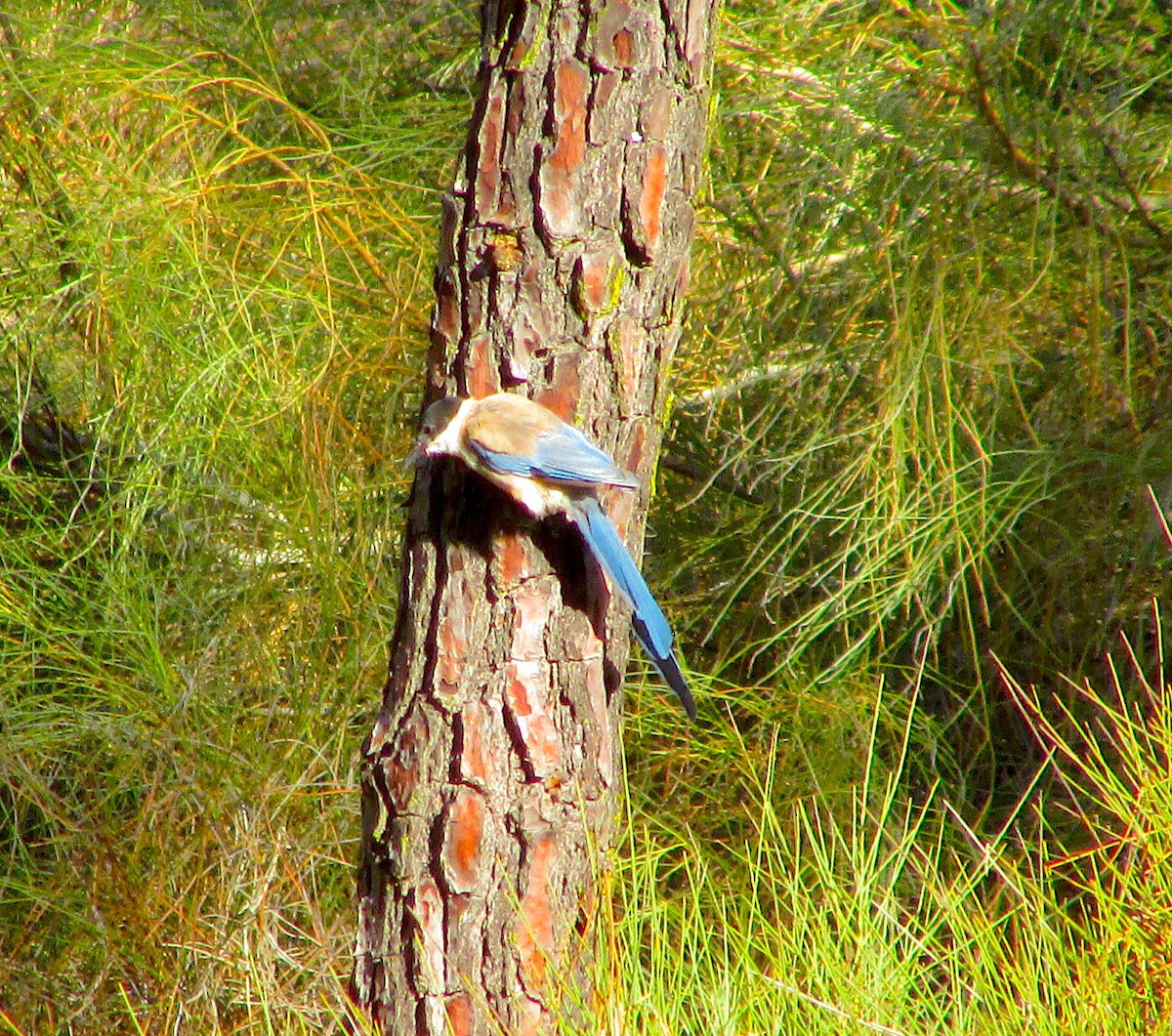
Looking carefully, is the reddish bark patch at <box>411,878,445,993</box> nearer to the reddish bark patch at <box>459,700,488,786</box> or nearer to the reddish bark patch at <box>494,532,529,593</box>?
the reddish bark patch at <box>459,700,488,786</box>

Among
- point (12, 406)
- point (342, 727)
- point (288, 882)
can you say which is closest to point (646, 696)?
point (342, 727)

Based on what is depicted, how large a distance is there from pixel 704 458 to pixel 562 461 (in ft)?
4.40

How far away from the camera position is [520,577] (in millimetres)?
1294

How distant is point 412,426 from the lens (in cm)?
230

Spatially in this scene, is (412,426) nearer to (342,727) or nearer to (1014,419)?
(342,727)

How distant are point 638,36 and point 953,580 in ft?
3.10

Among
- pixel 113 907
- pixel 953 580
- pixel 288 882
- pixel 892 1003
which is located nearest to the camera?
pixel 892 1003

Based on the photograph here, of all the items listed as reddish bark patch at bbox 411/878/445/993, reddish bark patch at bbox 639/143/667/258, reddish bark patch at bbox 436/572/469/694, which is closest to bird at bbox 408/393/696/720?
reddish bark patch at bbox 436/572/469/694

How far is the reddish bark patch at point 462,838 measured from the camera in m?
1.29

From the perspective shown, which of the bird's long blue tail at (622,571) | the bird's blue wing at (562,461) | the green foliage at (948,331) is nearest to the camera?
the bird's blue wing at (562,461)

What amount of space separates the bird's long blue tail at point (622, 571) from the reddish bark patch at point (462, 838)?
0.83 feet

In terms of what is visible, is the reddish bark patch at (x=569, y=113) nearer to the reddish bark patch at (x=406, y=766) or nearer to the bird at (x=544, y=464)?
the bird at (x=544, y=464)

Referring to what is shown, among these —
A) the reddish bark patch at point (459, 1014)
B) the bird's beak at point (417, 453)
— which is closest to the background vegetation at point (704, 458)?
the reddish bark patch at point (459, 1014)

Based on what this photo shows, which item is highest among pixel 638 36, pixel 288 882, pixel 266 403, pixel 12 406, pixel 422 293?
pixel 638 36
